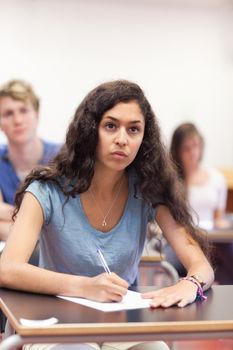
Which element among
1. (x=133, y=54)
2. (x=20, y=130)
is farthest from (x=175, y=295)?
(x=133, y=54)

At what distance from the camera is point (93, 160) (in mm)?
2395

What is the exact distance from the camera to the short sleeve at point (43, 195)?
90.7 inches

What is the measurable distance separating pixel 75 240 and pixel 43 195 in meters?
0.18

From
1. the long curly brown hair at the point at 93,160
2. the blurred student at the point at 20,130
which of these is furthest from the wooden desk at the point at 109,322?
the blurred student at the point at 20,130

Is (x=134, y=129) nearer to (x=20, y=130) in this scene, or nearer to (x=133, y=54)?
(x=20, y=130)

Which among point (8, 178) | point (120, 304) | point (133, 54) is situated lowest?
point (120, 304)

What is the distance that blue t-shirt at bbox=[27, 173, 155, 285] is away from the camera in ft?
7.70

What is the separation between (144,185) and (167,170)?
0.38ft

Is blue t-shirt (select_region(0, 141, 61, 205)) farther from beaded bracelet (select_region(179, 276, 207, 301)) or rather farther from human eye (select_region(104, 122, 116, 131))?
beaded bracelet (select_region(179, 276, 207, 301))

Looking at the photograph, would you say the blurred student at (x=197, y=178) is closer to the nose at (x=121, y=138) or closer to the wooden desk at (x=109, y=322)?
the nose at (x=121, y=138)

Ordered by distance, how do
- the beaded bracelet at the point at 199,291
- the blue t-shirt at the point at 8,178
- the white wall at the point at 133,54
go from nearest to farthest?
the beaded bracelet at the point at 199,291, the blue t-shirt at the point at 8,178, the white wall at the point at 133,54

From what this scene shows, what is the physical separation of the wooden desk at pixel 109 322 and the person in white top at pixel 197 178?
8.34ft

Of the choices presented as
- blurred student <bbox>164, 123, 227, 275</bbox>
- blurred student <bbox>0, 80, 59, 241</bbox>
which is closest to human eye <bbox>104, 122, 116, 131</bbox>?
blurred student <bbox>0, 80, 59, 241</bbox>

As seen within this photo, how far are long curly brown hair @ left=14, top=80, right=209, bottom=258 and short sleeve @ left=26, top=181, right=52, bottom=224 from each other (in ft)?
0.08
